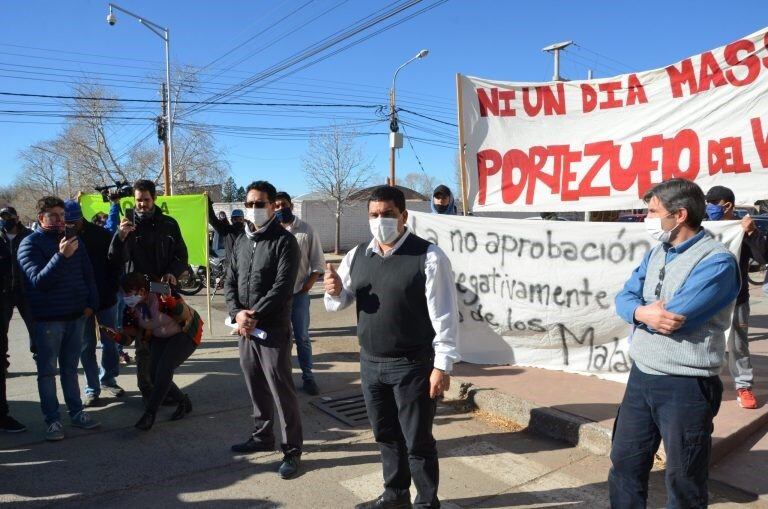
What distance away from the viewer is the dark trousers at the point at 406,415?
9.59 ft

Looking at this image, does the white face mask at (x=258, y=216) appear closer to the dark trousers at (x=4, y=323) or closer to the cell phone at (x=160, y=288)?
the cell phone at (x=160, y=288)

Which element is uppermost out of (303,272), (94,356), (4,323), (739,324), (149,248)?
(149,248)

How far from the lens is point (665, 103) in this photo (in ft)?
15.6

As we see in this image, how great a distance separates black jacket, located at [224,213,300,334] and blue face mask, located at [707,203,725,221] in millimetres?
3361

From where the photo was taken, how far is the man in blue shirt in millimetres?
2393

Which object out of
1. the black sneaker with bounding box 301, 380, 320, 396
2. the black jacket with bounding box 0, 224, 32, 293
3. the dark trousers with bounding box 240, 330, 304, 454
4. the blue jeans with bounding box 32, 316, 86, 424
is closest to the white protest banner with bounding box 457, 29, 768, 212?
the black sneaker with bounding box 301, 380, 320, 396

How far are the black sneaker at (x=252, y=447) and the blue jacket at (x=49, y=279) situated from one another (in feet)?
5.52

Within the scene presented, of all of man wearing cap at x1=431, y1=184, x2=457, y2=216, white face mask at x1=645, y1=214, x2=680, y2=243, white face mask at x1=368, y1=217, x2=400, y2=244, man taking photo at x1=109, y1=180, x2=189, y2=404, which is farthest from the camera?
man wearing cap at x1=431, y1=184, x2=457, y2=216

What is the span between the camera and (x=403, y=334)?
115 inches

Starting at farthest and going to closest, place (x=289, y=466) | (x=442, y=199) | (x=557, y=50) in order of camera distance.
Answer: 1. (x=557, y=50)
2. (x=442, y=199)
3. (x=289, y=466)

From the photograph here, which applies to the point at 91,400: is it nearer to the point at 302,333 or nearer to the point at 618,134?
the point at 302,333

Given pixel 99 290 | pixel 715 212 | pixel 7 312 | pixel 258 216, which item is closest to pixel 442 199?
pixel 715 212

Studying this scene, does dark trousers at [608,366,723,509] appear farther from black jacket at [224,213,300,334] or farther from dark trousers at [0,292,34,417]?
dark trousers at [0,292,34,417]

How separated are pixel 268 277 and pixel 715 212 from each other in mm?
3590
